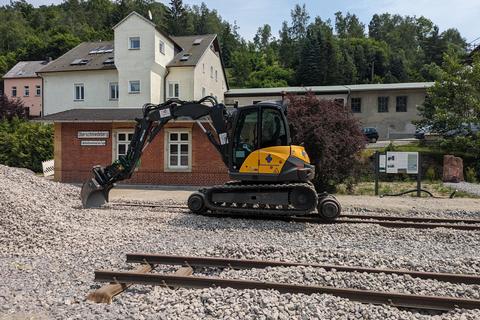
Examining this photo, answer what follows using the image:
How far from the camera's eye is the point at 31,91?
6250cm

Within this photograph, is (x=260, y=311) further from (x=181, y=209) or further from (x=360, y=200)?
(x=360, y=200)

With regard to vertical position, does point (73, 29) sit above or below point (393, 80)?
above

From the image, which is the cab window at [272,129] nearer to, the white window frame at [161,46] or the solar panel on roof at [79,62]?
the white window frame at [161,46]

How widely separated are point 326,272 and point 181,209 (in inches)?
309

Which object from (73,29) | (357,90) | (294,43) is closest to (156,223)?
(357,90)

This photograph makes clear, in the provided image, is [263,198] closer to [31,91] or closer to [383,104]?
[383,104]

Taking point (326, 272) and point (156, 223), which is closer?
point (326, 272)

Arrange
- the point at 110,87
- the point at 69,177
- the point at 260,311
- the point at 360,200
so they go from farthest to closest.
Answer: the point at 110,87 → the point at 69,177 → the point at 360,200 → the point at 260,311

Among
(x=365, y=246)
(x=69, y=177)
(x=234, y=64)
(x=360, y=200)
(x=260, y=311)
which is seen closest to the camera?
(x=260, y=311)

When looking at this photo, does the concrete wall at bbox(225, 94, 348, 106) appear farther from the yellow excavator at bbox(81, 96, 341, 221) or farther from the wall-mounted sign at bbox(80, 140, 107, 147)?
the yellow excavator at bbox(81, 96, 341, 221)

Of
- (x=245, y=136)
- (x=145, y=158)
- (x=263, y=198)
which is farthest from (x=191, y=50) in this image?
(x=263, y=198)

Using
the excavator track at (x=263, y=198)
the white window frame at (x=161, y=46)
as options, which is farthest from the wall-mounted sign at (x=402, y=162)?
the white window frame at (x=161, y=46)

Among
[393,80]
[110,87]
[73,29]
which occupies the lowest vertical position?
[110,87]

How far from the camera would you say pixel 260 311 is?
16.5 ft
